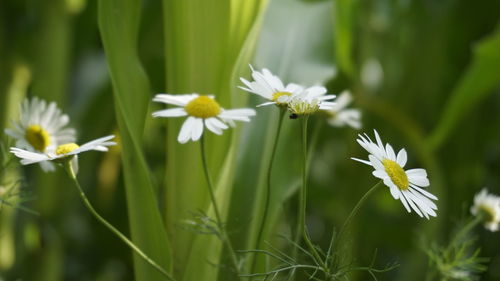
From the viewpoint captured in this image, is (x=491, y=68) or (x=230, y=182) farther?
(x=491, y=68)

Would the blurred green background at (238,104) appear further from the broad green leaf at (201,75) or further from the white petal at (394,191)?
the white petal at (394,191)

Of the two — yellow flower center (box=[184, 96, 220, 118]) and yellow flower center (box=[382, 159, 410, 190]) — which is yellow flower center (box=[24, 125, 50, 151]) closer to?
yellow flower center (box=[184, 96, 220, 118])

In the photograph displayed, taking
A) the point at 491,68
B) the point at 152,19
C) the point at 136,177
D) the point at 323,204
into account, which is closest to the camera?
the point at 136,177

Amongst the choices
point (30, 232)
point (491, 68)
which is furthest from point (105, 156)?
point (491, 68)

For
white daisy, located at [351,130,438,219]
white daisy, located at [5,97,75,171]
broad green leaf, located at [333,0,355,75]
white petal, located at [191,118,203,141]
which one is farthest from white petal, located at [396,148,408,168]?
broad green leaf, located at [333,0,355,75]

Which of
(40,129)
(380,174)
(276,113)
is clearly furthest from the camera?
(276,113)

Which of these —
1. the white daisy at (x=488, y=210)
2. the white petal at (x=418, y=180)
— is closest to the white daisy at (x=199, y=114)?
the white petal at (x=418, y=180)

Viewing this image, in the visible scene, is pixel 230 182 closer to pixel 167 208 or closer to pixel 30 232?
pixel 167 208

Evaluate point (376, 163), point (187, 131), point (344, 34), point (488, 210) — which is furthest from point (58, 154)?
point (344, 34)

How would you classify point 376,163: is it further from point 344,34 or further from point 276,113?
point 344,34
